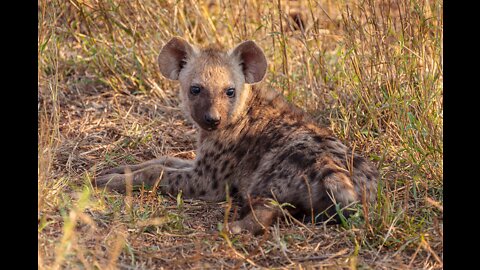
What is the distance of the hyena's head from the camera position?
4633 mm

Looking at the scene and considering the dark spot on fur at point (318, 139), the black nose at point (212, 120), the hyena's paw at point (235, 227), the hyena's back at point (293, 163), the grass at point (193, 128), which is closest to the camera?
the grass at point (193, 128)

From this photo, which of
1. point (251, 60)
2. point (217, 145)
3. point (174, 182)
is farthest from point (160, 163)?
point (251, 60)

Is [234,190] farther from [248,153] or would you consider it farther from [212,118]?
[212,118]

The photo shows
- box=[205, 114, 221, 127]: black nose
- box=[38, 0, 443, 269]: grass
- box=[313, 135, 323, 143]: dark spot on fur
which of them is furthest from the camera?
box=[205, 114, 221, 127]: black nose

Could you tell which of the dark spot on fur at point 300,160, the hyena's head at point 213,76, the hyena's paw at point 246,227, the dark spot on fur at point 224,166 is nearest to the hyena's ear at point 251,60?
the hyena's head at point 213,76

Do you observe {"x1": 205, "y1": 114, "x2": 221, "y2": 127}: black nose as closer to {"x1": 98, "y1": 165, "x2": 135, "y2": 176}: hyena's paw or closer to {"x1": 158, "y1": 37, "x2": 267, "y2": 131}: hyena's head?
{"x1": 158, "y1": 37, "x2": 267, "y2": 131}: hyena's head

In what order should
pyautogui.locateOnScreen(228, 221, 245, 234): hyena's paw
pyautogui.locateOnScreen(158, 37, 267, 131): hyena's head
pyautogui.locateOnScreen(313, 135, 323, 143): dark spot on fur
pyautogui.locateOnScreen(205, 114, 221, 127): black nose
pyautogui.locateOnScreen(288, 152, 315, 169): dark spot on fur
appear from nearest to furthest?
pyautogui.locateOnScreen(228, 221, 245, 234): hyena's paw → pyautogui.locateOnScreen(288, 152, 315, 169): dark spot on fur → pyautogui.locateOnScreen(313, 135, 323, 143): dark spot on fur → pyautogui.locateOnScreen(205, 114, 221, 127): black nose → pyautogui.locateOnScreen(158, 37, 267, 131): hyena's head

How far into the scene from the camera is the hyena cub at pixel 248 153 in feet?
13.2

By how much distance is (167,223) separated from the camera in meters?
4.02

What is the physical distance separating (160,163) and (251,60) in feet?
2.90

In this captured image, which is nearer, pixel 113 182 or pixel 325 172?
pixel 325 172

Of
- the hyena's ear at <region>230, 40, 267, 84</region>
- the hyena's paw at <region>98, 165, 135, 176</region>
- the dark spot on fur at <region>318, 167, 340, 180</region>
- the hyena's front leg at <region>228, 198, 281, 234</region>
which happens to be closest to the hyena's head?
the hyena's ear at <region>230, 40, 267, 84</region>

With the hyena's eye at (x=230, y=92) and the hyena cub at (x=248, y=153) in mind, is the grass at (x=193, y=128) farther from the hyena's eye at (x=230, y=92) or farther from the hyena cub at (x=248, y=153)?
the hyena's eye at (x=230, y=92)

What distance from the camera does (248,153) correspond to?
4621mm
